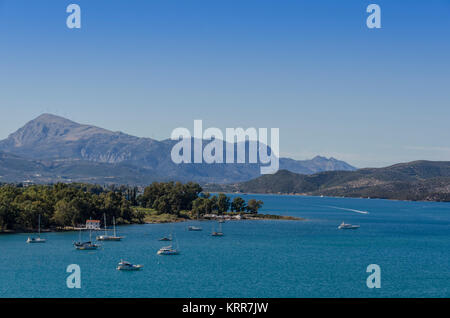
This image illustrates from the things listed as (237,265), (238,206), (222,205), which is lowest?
(237,265)

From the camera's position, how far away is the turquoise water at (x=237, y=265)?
103ft

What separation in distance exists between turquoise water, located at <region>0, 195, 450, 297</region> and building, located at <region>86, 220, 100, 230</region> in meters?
4.55

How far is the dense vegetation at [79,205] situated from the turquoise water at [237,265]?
4.04 metres

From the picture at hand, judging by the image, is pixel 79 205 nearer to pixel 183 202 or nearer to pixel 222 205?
pixel 183 202

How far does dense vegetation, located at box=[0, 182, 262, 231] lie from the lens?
61.2 metres

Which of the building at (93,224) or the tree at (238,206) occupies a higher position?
the tree at (238,206)

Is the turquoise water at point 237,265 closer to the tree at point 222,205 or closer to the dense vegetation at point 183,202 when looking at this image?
the dense vegetation at point 183,202

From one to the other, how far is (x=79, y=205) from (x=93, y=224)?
9.72ft

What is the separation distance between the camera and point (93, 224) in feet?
218

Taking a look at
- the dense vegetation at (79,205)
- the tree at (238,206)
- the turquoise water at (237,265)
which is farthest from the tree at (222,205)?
the turquoise water at (237,265)

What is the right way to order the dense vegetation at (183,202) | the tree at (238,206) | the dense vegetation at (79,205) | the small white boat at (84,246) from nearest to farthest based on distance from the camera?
the small white boat at (84,246) < the dense vegetation at (79,205) < the dense vegetation at (183,202) < the tree at (238,206)

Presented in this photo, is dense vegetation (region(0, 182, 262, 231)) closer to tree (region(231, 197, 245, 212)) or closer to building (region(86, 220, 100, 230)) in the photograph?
tree (region(231, 197, 245, 212))

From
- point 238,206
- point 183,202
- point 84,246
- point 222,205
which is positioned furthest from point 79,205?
point 238,206

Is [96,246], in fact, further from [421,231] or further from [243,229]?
[421,231]
